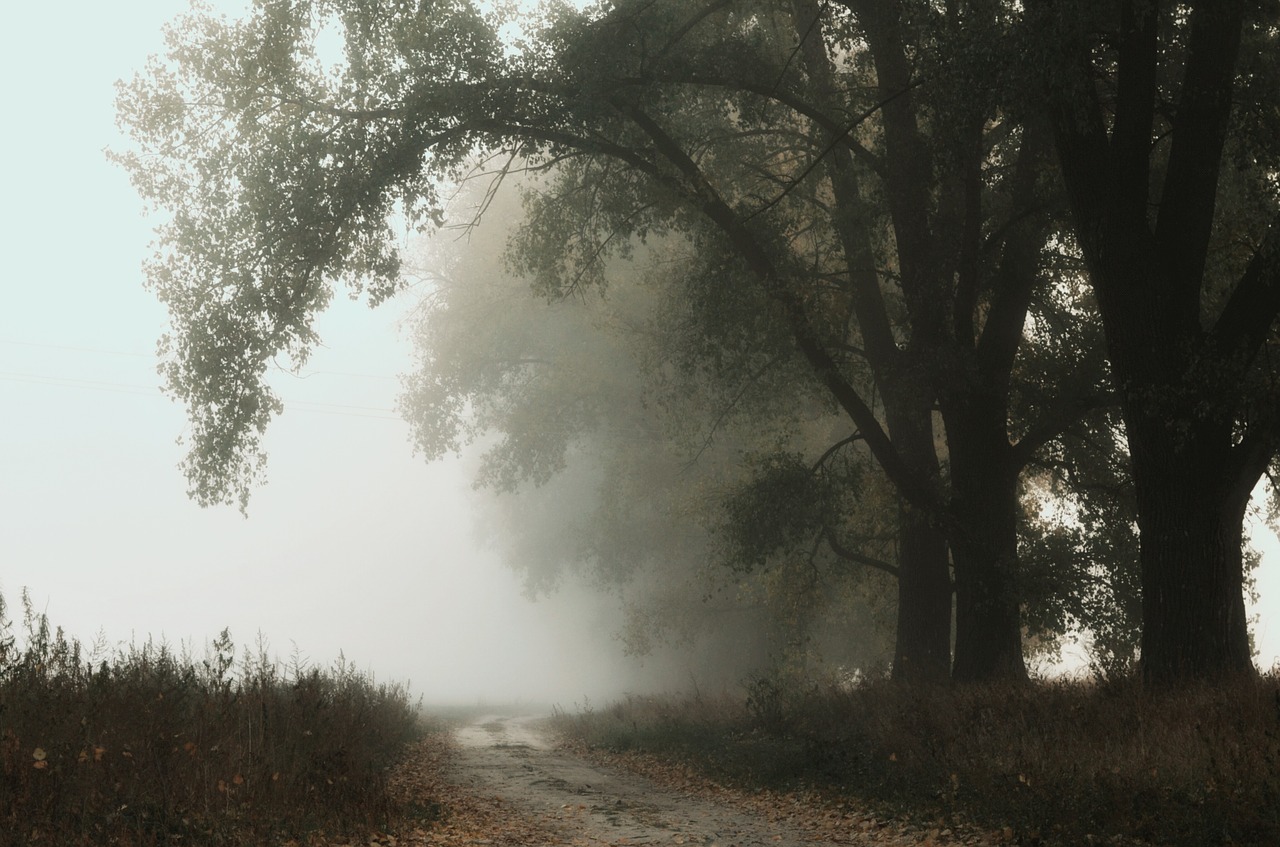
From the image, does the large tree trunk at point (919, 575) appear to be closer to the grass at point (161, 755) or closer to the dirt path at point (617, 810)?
the dirt path at point (617, 810)

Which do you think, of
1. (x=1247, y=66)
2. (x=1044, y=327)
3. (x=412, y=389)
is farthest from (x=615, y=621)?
(x=1247, y=66)

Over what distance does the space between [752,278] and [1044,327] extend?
5796 millimetres

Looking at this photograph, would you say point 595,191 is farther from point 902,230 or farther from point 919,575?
point 919,575

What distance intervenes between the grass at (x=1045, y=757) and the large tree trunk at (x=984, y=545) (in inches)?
44.9

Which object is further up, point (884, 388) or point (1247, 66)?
point (1247, 66)

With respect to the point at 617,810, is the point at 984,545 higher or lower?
higher

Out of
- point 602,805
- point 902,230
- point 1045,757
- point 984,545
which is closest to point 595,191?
point 902,230

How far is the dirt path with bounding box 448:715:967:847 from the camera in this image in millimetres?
9297

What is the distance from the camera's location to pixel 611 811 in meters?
11.1

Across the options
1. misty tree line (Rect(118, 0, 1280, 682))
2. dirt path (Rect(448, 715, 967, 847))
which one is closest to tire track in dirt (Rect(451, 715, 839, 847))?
dirt path (Rect(448, 715, 967, 847))

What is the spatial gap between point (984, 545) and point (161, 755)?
1090cm

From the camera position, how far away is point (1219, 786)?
7.59 metres

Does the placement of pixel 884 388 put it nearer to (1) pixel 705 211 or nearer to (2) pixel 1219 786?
(1) pixel 705 211

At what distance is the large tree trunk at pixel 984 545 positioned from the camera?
15.1m
